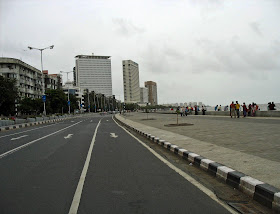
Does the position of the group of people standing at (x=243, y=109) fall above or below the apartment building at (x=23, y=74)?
below

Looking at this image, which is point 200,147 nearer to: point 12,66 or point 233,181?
point 233,181

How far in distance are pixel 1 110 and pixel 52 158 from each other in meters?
48.6

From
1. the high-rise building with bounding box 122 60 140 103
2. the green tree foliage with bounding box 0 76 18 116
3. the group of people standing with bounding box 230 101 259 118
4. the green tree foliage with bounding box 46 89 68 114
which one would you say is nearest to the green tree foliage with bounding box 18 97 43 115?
the green tree foliage with bounding box 46 89 68 114

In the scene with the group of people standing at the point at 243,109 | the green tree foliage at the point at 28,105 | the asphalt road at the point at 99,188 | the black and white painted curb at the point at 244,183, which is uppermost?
the green tree foliage at the point at 28,105

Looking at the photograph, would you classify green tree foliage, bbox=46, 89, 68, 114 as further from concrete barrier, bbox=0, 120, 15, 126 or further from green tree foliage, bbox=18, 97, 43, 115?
concrete barrier, bbox=0, 120, 15, 126

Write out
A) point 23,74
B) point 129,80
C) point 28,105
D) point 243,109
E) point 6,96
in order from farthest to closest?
point 129,80 → point 23,74 → point 28,105 → point 6,96 → point 243,109

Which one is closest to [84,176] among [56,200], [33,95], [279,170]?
[56,200]

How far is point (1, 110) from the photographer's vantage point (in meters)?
50.6

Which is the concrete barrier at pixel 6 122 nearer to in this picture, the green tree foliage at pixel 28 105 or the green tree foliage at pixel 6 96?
the green tree foliage at pixel 6 96

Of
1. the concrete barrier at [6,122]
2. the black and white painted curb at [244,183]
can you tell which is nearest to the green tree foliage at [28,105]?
the concrete barrier at [6,122]

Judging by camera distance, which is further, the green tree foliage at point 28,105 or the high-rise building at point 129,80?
the high-rise building at point 129,80

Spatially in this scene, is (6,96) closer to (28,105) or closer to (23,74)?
(28,105)

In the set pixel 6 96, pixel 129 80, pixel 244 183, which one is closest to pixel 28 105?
pixel 6 96

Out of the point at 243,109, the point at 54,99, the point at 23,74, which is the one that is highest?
the point at 23,74
